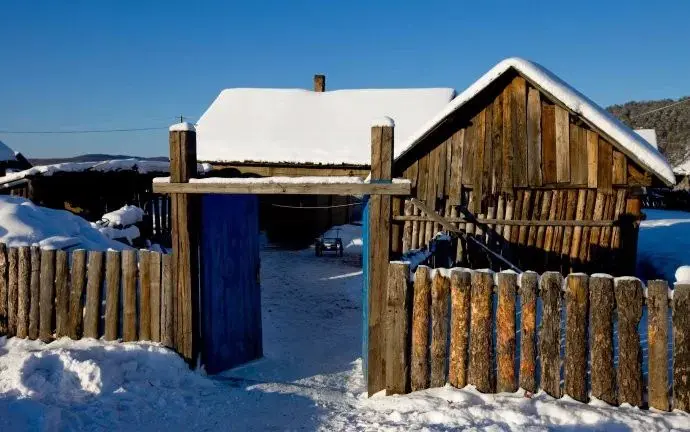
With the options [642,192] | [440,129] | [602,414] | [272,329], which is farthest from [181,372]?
[642,192]

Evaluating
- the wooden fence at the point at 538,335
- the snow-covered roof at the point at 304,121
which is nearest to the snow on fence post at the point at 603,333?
the wooden fence at the point at 538,335

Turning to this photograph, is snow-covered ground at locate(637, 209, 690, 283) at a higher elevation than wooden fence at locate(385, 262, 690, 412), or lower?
lower

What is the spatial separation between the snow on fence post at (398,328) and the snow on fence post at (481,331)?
2.06ft

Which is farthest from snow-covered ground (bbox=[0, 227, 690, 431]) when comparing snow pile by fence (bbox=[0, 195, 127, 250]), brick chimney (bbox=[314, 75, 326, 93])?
brick chimney (bbox=[314, 75, 326, 93])

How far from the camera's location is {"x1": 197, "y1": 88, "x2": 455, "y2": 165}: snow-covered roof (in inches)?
758

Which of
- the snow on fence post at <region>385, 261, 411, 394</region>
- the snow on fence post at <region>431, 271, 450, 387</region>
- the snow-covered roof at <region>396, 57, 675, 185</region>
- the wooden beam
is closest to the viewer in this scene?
the snow on fence post at <region>431, 271, 450, 387</region>

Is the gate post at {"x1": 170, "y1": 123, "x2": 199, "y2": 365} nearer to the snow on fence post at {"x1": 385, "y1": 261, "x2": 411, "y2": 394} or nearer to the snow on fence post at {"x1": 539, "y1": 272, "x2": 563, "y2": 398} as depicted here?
the snow on fence post at {"x1": 385, "y1": 261, "x2": 411, "y2": 394}

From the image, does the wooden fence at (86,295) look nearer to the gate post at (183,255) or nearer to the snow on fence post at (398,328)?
the gate post at (183,255)

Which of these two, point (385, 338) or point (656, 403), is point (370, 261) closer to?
point (385, 338)

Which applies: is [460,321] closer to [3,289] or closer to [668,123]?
[3,289]

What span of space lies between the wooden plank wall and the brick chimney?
15673 mm

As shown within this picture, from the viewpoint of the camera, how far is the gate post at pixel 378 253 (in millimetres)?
5277

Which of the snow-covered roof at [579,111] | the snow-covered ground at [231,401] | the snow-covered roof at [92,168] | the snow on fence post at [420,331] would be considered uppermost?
the snow-covered roof at [579,111]

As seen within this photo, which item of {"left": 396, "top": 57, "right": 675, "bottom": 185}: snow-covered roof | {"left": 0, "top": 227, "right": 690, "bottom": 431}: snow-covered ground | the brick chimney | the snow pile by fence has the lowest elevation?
{"left": 0, "top": 227, "right": 690, "bottom": 431}: snow-covered ground
